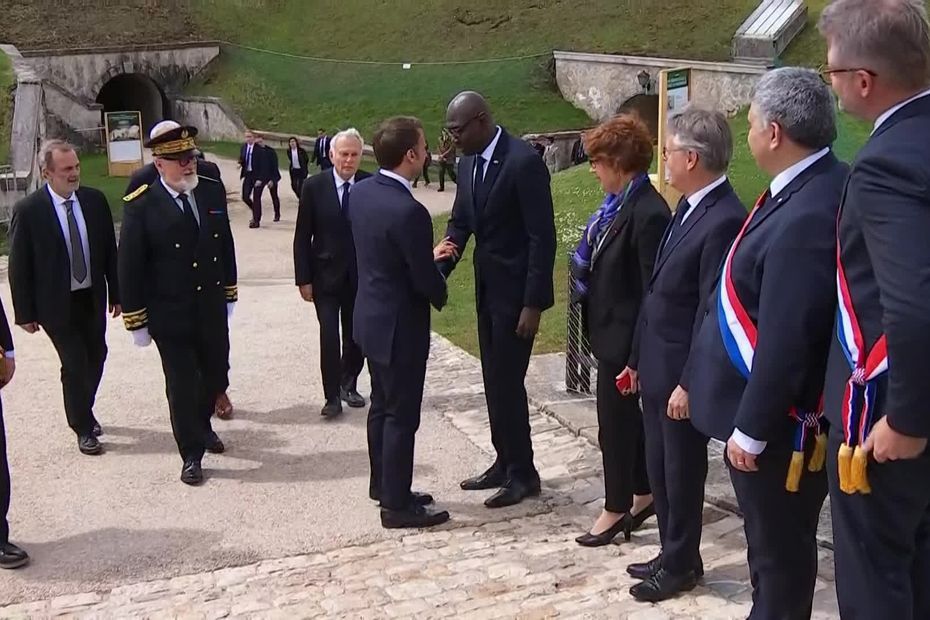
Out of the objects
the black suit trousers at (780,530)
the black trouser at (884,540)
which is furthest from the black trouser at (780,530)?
the black trouser at (884,540)

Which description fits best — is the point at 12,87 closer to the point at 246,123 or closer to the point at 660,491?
the point at 246,123

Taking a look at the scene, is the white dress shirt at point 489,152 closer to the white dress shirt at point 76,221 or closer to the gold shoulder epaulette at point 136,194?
the gold shoulder epaulette at point 136,194

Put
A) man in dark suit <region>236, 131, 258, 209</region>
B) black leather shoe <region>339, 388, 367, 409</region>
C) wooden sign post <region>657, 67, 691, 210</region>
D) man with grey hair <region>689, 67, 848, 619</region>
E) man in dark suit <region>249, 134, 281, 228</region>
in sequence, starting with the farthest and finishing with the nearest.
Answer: man in dark suit <region>236, 131, 258, 209</region> → man in dark suit <region>249, 134, 281, 228</region> → wooden sign post <region>657, 67, 691, 210</region> → black leather shoe <region>339, 388, 367, 409</region> → man with grey hair <region>689, 67, 848, 619</region>

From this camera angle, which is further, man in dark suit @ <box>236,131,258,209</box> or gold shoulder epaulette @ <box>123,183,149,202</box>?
man in dark suit @ <box>236,131,258,209</box>

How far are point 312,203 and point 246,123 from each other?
25.9 meters

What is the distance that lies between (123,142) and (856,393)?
24.2 m

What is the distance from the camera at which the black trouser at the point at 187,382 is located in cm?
638

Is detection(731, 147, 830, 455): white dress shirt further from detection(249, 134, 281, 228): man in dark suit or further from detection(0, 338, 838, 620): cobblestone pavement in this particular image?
detection(249, 134, 281, 228): man in dark suit

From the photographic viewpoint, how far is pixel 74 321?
6980mm

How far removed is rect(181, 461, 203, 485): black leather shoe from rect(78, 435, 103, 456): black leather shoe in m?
0.90

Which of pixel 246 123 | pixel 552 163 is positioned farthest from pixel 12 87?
pixel 552 163

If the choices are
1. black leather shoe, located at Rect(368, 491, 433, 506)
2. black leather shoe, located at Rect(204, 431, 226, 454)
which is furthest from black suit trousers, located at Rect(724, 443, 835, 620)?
black leather shoe, located at Rect(204, 431, 226, 454)

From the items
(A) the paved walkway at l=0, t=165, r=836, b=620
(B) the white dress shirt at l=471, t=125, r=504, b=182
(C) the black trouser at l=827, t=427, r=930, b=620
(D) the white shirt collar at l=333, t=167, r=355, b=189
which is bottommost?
(A) the paved walkway at l=0, t=165, r=836, b=620

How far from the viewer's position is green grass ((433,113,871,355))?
1023 cm
